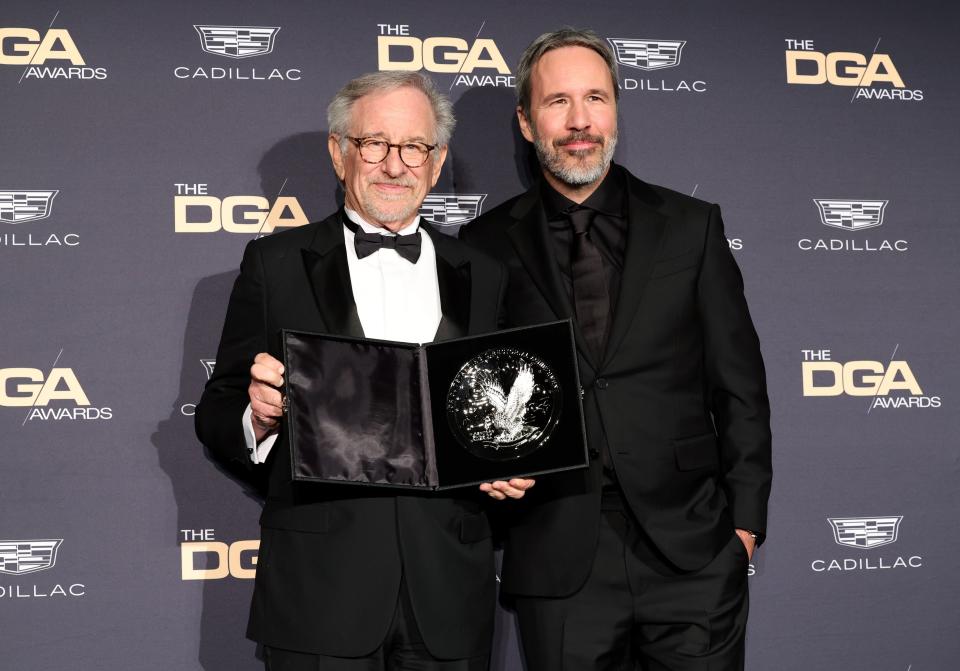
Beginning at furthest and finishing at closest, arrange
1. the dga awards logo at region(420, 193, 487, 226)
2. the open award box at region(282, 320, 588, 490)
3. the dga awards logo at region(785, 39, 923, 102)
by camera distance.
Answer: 1. the dga awards logo at region(785, 39, 923, 102)
2. the dga awards logo at region(420, 193, 487, 226)
3. the open award box at region(282, 320, 588, 490)

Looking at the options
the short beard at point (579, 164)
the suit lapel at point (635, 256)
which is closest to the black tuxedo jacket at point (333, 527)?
the suit lapel at point (635, 256)

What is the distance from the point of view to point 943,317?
3.35 metres

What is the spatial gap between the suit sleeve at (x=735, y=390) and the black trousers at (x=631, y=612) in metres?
0.21

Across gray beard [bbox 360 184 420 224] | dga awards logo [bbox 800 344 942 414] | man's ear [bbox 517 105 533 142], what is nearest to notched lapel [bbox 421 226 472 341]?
gray beard [bbox 360 184 420 224]

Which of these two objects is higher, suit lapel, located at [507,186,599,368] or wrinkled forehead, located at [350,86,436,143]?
wrinkled forehead, located at [350,86,436,143]

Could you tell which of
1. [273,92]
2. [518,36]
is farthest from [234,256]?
[518,36]

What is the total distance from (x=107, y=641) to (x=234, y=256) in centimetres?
121

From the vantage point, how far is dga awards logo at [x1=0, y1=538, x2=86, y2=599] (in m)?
2.86

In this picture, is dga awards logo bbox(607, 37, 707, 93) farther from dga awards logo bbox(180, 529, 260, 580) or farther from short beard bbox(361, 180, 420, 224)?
dga awards logo bbox(180, 529, 260, 580)

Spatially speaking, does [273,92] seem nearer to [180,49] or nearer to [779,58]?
[180,49]

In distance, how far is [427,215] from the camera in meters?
3.13

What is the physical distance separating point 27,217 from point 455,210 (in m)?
1.30

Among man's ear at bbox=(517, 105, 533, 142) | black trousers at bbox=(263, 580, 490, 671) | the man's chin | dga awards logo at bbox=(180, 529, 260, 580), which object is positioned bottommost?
black trousers at bbox=(263, 580, 490, 671)

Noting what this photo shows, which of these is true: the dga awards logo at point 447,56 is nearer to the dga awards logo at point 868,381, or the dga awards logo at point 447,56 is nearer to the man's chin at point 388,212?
the man's chin at point 388,212
